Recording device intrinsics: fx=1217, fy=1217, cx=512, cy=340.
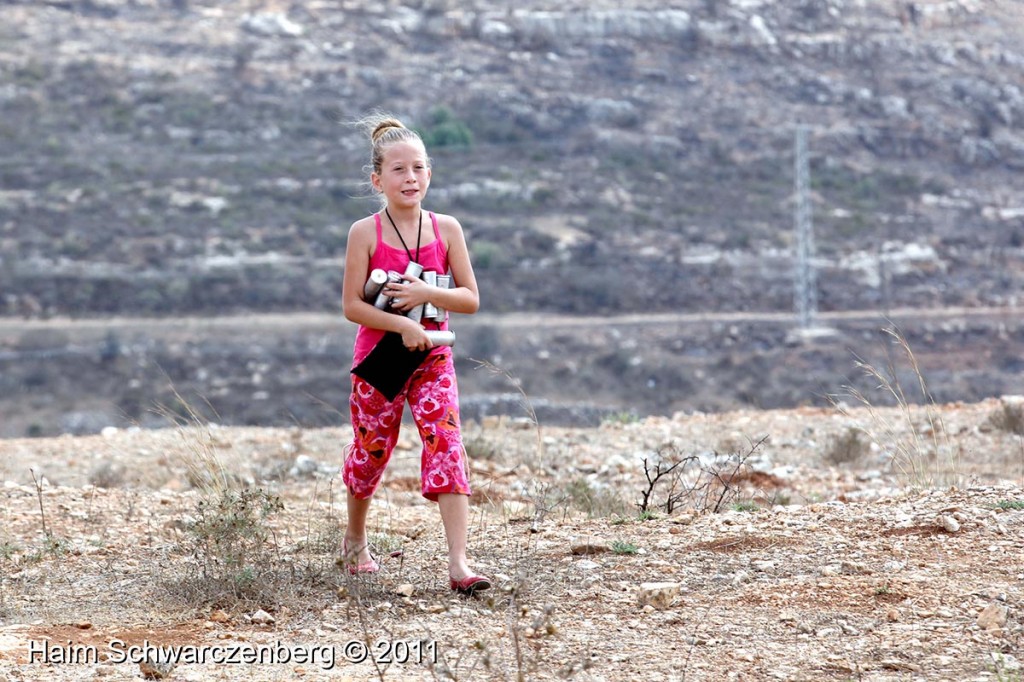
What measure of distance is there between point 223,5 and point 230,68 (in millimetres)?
5801

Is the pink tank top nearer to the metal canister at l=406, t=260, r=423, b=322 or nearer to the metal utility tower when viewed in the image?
the metal canister at l=406, t=260, r=423, b=322

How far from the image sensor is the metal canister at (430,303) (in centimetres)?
387

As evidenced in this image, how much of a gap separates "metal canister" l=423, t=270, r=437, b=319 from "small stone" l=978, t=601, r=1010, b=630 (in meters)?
1.84

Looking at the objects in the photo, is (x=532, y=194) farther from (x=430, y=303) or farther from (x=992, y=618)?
(x=992, y=618)

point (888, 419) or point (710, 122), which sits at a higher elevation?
point (888, 419)

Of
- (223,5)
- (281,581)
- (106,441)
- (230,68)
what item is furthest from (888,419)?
(223,5)

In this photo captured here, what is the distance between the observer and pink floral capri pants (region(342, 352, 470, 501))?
3.81 m

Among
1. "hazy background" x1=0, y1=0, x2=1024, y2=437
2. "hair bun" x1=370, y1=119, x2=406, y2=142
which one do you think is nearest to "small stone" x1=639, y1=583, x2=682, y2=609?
"hair bun" x1=370, y1=119, x2=406, y2=142

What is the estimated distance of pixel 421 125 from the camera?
37719mm

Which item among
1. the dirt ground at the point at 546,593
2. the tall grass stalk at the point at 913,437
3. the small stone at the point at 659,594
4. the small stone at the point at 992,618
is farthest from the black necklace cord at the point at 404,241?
the tall grass stalk at the point at 913,437

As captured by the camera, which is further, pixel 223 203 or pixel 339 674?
pixel 223 203

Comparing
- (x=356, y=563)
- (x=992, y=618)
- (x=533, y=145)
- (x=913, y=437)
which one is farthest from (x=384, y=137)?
(x=533, y=145)

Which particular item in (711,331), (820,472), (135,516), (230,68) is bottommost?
(711,331)

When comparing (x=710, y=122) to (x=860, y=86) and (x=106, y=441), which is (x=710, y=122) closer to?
(x=860, y=86)
